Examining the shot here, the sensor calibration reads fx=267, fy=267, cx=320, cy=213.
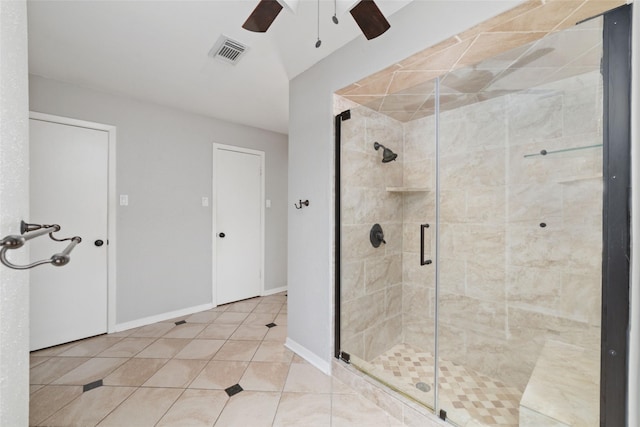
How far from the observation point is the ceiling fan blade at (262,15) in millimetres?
1099

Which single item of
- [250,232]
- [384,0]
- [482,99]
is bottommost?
[250,232]

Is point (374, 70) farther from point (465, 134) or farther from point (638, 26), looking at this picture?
point (638, 26)

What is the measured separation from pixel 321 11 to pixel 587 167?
170 centimetres

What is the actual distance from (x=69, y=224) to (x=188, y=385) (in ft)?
6.18

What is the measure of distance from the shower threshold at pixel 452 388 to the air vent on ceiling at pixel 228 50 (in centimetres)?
239

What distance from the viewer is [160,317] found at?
2982 millimetres

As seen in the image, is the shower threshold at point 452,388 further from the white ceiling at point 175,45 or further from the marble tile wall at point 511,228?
the white ceiling at point 175,45

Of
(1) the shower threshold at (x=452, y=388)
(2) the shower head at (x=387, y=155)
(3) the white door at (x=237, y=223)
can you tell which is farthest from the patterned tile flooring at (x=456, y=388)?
Result: (3) the white door at (x=237, y=223)

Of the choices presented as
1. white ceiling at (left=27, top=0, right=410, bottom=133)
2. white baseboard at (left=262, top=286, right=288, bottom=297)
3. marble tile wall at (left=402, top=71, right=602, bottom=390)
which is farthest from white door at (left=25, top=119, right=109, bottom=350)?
marble tile wall at (left=402, top=71, right=602, bottom=390)

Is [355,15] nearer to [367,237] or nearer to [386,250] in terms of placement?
[367,237]

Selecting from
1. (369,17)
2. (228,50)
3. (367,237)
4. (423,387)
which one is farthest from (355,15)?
(423,387)

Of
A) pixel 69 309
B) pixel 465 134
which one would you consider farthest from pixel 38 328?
pixel 465 134

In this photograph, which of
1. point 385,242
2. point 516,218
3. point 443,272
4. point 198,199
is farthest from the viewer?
point 198,199

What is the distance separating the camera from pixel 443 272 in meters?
2.30
